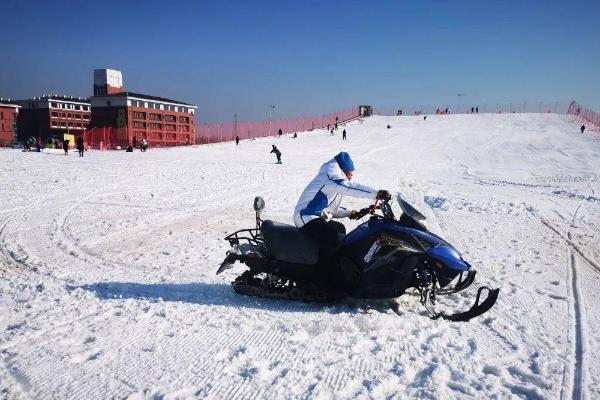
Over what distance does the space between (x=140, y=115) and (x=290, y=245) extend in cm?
7101

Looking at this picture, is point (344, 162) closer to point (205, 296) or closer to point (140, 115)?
point (205, 296)

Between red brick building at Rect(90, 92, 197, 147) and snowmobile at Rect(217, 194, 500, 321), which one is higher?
red brick building at Rect(90, 92, 197, 147)

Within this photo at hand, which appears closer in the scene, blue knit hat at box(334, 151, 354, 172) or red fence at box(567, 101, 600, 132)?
blue knit hat at box(334, 151, 354, 172)

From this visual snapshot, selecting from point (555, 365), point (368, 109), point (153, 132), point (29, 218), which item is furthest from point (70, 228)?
point (368, 109)

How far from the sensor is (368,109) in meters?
76.1

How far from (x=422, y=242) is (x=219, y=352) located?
214 cm

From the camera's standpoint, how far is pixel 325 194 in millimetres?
4820

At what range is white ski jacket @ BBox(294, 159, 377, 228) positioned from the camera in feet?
15.4

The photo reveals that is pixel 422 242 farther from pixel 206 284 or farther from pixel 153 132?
pixel 153 132

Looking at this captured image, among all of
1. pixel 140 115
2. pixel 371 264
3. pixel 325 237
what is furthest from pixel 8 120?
pixel 371 264

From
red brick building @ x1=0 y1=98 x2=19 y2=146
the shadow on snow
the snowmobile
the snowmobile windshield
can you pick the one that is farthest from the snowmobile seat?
red brick building @ x1=0 y1=98 x2=19 y2=146

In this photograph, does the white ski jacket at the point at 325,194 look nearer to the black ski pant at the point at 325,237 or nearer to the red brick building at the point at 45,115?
the black ski pant at the point at 325,237

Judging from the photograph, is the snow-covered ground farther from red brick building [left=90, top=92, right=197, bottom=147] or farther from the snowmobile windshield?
red brick building [left=90, top=92, right=197, bottom=147]

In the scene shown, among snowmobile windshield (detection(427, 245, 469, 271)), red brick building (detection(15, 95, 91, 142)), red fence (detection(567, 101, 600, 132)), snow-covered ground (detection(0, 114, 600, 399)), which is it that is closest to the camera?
snow-covered ground (detection(0, 114, 600, 399))
